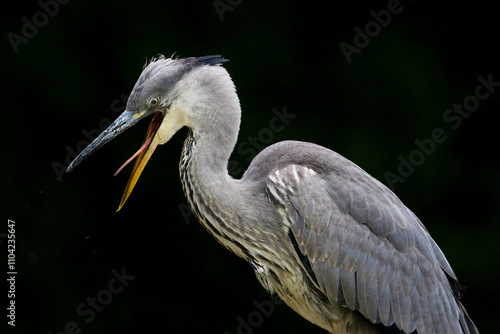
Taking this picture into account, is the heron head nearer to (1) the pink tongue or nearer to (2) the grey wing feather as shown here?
(1) the pink tongue

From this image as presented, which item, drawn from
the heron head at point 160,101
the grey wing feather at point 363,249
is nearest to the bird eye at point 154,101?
the heron head at point 160,101

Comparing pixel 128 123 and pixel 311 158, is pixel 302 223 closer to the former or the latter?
pixel 311 158

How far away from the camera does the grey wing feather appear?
2.42 meters

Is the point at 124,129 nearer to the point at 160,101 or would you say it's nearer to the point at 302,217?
the point at 160,101

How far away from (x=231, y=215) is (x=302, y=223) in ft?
0.80

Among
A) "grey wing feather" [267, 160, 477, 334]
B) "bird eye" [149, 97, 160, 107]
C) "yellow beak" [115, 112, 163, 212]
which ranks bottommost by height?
"grey wing feather" [267, 160, 477, 334]

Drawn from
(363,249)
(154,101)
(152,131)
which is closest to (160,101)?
(154,101)

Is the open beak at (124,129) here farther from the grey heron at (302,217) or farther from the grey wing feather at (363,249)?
the grey wing feather at (363,249)

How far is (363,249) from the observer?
8.05 feet

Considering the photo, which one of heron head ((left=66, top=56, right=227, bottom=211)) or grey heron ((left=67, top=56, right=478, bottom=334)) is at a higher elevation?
heron head ((left=66, top=56, right=227, bottom=211))

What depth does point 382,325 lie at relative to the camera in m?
2.46

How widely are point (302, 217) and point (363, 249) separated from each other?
24 cm

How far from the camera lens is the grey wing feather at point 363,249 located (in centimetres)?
242

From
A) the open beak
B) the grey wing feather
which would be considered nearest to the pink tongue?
the open beak
